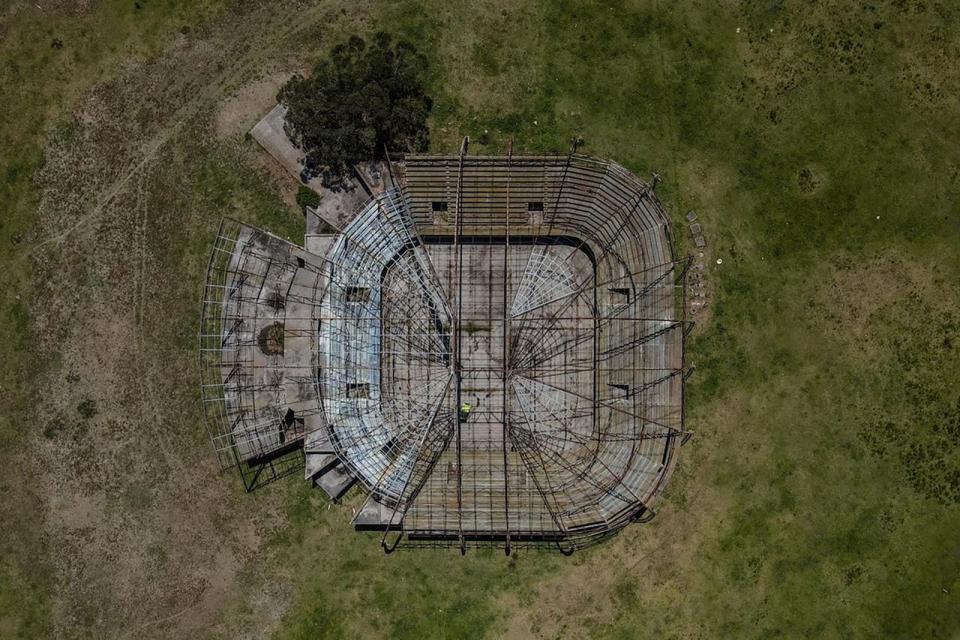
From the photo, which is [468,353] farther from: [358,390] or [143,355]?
[143,355]

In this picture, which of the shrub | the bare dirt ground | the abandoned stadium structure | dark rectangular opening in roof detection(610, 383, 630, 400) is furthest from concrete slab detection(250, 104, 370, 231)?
dark rectangular opening in roof detection(610, 383, 630, 400)

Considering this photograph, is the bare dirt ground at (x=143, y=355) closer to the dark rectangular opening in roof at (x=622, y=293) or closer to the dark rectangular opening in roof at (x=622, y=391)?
the dark rectangular opening in roof at (x=622, y=391)

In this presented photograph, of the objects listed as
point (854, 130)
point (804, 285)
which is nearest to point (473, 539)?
point (804, 285)

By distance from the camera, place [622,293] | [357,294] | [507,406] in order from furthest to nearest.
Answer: [622,293] → [357,294] → [507,406]

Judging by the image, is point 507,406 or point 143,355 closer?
point 507,406

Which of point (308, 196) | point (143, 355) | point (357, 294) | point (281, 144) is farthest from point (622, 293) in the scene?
point (143, 355)

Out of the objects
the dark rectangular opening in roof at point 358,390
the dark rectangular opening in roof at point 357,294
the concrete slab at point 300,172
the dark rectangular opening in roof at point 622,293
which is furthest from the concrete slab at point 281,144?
the dark rectangular opening in roof at point 622,293

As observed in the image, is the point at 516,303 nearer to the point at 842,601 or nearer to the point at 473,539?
the point at 473,539
